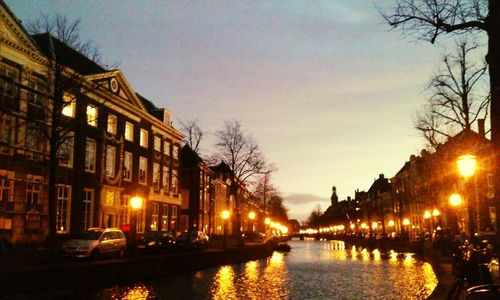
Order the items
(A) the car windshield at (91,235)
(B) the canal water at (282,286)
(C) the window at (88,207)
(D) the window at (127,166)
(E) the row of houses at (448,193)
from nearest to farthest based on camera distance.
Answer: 1. (B) the canal water at (282,286)
2. (A) the car windshield at (91,235)
3. (E) the row of houses at (448,193)
4. (C) the window at (88,207)
5. (D) the window at (127,166)

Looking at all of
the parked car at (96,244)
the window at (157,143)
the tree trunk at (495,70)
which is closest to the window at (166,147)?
the window at (157,143)

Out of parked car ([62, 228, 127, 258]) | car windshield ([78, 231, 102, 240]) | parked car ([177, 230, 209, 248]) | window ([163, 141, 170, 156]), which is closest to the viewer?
parked car ([62, 228, 127, 258])

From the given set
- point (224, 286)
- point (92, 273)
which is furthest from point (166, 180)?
point (92, 273)

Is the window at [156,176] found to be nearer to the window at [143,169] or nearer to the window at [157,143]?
the window at [157,143]

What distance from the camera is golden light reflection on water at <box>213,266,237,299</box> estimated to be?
18.5 meters

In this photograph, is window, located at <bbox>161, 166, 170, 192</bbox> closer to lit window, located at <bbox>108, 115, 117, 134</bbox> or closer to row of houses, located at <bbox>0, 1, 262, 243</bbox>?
row of houses, located at <bbox>0, 1, 262, 243</bbox>

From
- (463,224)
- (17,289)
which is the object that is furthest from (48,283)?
(463,224)

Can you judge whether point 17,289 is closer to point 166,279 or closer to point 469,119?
point 166,279

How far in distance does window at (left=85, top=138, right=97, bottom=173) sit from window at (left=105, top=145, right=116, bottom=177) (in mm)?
2285

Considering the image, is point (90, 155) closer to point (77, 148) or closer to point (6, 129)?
point (77, 148)

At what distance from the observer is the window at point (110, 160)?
4584cm

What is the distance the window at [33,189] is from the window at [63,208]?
2.78 m

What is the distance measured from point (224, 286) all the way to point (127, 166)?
30.4m

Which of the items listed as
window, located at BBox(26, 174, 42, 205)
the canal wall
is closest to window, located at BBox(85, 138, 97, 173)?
window, located at BBox(26, 174, 42, 205)
